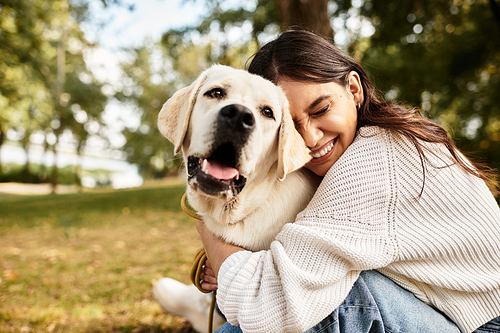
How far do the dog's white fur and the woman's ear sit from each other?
0.56 metres

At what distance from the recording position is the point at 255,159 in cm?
209

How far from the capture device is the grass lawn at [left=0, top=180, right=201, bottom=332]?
3.28 m

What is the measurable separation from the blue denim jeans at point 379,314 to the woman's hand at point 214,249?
0.39 metres

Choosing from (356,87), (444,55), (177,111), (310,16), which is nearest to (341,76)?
(356,87)

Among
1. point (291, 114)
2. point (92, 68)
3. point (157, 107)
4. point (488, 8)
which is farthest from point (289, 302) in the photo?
point (157, 107)

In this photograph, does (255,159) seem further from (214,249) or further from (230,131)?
(214,249)

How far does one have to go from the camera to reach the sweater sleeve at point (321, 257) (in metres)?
1.51

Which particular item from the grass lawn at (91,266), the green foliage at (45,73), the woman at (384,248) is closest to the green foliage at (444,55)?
the grass lawn at (91,266)

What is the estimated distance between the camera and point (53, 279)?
4.57 meters

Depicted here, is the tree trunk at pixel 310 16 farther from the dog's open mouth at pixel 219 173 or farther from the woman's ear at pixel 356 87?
the dog's open mouth at pixel 219 173

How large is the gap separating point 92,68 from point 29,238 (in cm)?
1857

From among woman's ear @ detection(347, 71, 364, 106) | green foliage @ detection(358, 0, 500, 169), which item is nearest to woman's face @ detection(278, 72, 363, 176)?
woman's ear @ detection(347, 71, 364, 106)

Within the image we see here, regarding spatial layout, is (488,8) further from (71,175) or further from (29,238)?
(71,175)

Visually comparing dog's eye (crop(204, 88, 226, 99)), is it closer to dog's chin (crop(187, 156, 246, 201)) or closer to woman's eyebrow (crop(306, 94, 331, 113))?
dog's chin (crop(187, 156, 246, 201))
